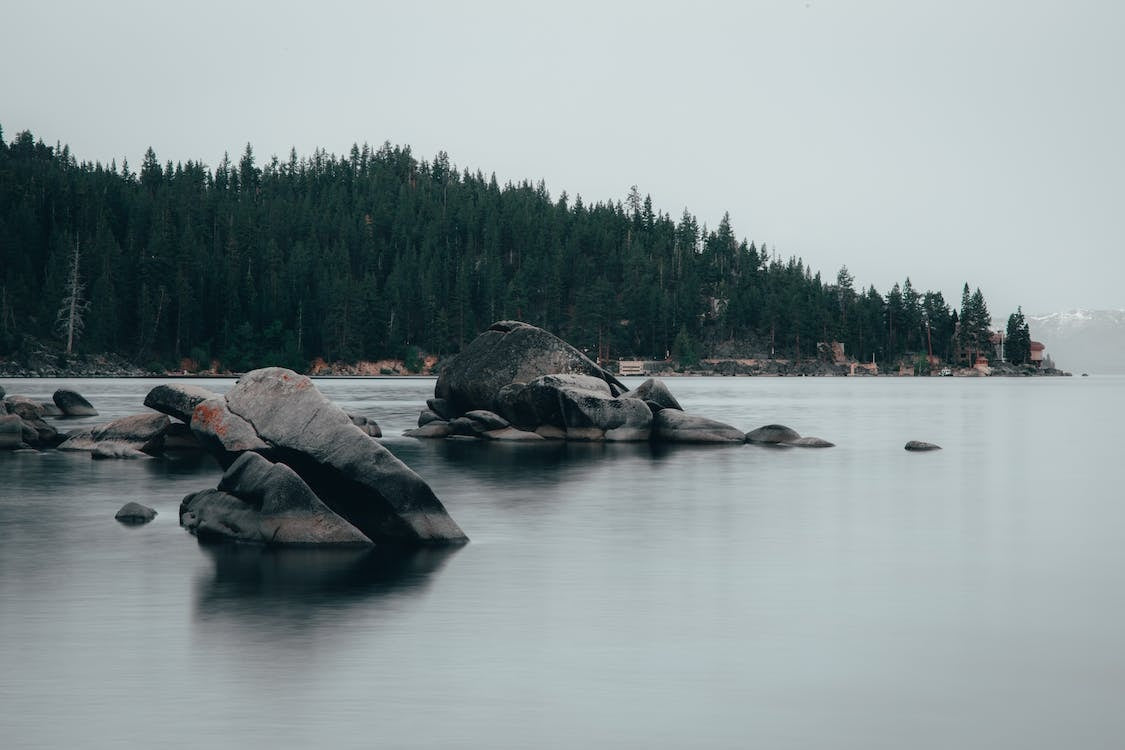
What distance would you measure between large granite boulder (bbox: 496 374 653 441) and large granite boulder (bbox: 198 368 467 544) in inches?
939

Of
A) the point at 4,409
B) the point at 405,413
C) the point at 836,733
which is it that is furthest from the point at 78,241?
the point at 836,733

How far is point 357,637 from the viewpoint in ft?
39.9

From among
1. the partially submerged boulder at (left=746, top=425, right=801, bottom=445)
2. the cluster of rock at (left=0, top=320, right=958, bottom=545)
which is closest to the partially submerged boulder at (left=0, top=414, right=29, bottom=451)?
the cluster of rock at (left=0, top=320, right=958, bottom=545)

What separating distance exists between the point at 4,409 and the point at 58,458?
1191cm

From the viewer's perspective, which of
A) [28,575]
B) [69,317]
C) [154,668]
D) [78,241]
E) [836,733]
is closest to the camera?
[836,733]

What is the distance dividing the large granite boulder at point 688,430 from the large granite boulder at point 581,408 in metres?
0.58

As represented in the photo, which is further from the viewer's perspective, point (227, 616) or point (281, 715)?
point (227, 616)

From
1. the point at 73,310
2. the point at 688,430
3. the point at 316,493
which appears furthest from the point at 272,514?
the point at 73,310

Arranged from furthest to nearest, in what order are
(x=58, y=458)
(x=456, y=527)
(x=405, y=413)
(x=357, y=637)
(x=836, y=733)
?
(x=405, y=413) → (x=58, y=458) → (x=456, y=527) → (x=357, y=637) → (x=836, y=733)

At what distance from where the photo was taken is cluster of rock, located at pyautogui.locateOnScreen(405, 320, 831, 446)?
4481cm

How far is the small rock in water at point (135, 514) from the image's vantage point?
21859mm

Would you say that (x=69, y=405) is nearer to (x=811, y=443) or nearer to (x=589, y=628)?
(x=811, y=443)

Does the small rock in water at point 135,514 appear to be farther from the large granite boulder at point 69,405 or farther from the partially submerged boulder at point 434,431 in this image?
the large granite boulder at point 69,405

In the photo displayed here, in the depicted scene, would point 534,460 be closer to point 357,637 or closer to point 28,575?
point 28,575
